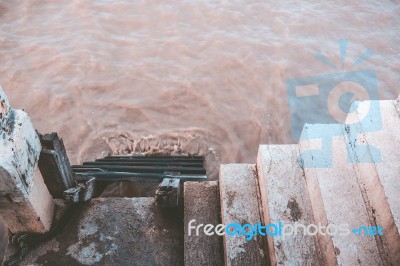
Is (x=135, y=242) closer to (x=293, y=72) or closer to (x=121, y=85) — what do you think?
(x=121, y=85)

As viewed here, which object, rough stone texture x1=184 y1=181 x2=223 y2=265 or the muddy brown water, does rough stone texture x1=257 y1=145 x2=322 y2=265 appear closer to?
rough stone texture x1=184 y1=181 x2=223 y2=265

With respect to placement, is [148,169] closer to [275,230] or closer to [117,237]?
[117,237]

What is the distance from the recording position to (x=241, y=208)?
291 centimetres

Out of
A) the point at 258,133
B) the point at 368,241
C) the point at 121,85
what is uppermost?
the point at 368,241

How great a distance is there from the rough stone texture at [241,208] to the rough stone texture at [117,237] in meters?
0.44

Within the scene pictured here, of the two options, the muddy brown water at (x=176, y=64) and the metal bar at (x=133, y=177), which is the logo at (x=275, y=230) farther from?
the muddy brown water at (x=176, y=64)

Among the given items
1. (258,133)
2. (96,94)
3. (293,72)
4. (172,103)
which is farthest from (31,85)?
(293,72)

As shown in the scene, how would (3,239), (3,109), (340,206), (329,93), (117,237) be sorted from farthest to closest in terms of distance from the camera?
1. (329,93)
2. (3,239)
3. (117,237)
4. (340,206)
5. (3,109)

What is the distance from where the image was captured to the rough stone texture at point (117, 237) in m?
2.66

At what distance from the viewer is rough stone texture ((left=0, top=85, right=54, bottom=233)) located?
2.12 metres

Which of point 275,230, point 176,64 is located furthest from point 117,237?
point 176,64

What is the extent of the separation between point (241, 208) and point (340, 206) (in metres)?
0.82

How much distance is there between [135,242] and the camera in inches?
Answer: 110

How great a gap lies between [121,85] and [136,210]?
3698 mm
